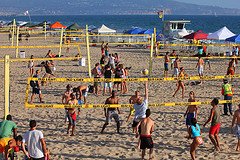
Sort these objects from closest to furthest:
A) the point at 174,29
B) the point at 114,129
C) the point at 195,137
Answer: the point at 195,137
the point at 114,129
the point at 174,29

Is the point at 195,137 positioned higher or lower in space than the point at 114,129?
higher

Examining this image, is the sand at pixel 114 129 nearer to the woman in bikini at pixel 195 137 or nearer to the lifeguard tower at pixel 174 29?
the woman in bikini at pixel 195 137

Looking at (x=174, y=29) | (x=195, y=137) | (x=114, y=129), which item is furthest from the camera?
(x=174, y=29)

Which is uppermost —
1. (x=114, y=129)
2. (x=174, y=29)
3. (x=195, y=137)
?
(x=174, y=29)

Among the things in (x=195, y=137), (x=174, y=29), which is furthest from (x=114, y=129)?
(x=174, y=29)

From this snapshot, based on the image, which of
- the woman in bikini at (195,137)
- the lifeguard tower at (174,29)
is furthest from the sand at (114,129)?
the lifeguard tower at (174,29)

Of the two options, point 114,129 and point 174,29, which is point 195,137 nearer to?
point 114,129

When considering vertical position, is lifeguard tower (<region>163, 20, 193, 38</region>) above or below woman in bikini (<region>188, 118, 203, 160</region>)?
above

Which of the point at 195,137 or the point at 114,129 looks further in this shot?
the point at 114,129

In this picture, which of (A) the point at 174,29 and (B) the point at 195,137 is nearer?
(B) the point at 195,137

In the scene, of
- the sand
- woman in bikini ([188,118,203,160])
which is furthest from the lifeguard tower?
woman in bikini ([188,118,203,160])

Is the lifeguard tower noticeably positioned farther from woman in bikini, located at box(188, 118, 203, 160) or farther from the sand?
woman in bikini, located at box(188, 118, 203, 160)

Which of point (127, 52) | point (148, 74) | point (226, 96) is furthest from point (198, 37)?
point (226, 96)

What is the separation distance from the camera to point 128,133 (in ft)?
40.9
